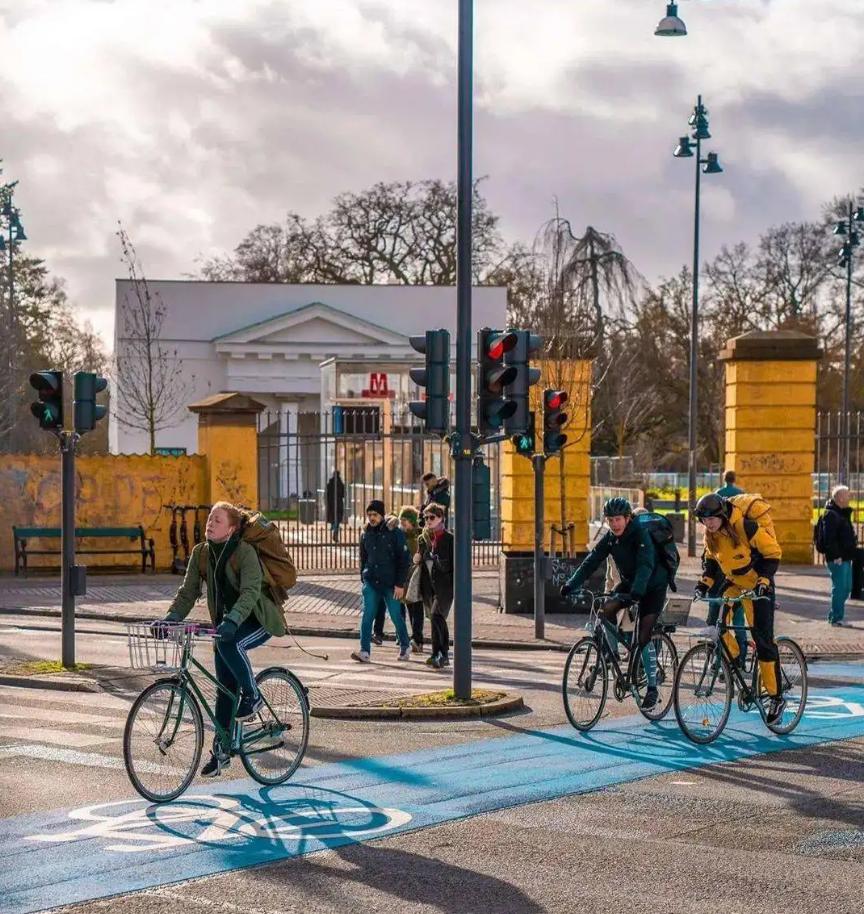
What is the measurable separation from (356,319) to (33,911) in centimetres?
5588

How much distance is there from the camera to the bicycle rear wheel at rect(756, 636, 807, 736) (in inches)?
458

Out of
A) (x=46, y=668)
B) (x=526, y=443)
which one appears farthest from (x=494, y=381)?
(x=526, y=443)

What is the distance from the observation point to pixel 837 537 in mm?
20000

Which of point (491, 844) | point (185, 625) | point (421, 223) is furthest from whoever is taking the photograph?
point (421, 223)

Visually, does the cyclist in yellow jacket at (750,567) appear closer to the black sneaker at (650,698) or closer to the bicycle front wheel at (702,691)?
the bicycle front wheel at (702,691)

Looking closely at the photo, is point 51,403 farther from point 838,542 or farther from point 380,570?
point 838,542

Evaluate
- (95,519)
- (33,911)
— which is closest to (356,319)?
(95,519)

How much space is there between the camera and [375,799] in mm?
9195

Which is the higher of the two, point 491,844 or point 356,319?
point 356,319

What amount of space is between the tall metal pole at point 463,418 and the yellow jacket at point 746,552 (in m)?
2.21

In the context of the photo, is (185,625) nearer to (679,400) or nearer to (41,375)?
(41,375)

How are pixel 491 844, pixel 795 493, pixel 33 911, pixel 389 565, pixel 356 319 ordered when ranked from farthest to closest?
1. pixel 356 319
2. pixel 795 493
3. pixel 389 565
4. pixel 491 844
5. pixel 33 911

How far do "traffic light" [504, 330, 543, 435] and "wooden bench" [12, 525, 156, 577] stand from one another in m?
15.4

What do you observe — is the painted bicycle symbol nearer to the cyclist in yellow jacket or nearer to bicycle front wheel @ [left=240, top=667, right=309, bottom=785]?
bicycle front wheel @ [left=240, top=667, right=309, bottom=785]
